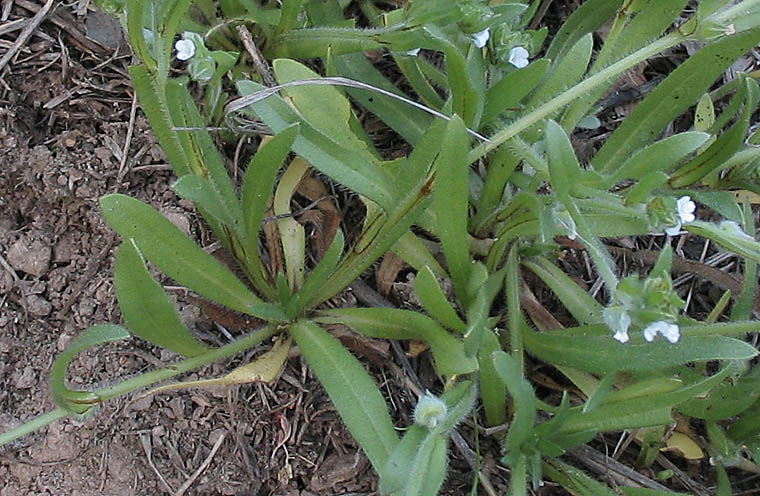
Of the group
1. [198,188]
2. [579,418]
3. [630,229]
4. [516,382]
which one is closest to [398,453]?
[516,382]

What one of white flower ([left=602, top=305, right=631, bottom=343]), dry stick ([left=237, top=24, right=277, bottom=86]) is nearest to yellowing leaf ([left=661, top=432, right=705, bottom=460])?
white flower ([left=602, top=305, right=631, bottom=343])

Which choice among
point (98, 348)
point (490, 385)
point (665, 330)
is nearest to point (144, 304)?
point (98, 348)

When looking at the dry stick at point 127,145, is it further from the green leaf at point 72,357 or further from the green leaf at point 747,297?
the green leaf at point 747,297

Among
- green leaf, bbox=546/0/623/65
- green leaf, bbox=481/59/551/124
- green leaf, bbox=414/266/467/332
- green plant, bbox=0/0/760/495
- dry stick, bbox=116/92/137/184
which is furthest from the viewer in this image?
green leaf, bbox=546/0/623/65

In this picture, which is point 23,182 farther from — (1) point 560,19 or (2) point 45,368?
(1) point 560,19

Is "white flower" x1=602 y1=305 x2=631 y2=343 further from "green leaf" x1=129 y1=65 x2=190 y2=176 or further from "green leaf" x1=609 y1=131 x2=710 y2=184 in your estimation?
"green leaf" x1=129 y1=65 x2=190 y2=176

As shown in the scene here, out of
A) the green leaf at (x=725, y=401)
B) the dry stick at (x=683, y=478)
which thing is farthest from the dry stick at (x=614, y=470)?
the green leaf at (x=725, y=401)

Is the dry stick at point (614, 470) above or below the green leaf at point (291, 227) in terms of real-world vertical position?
below
